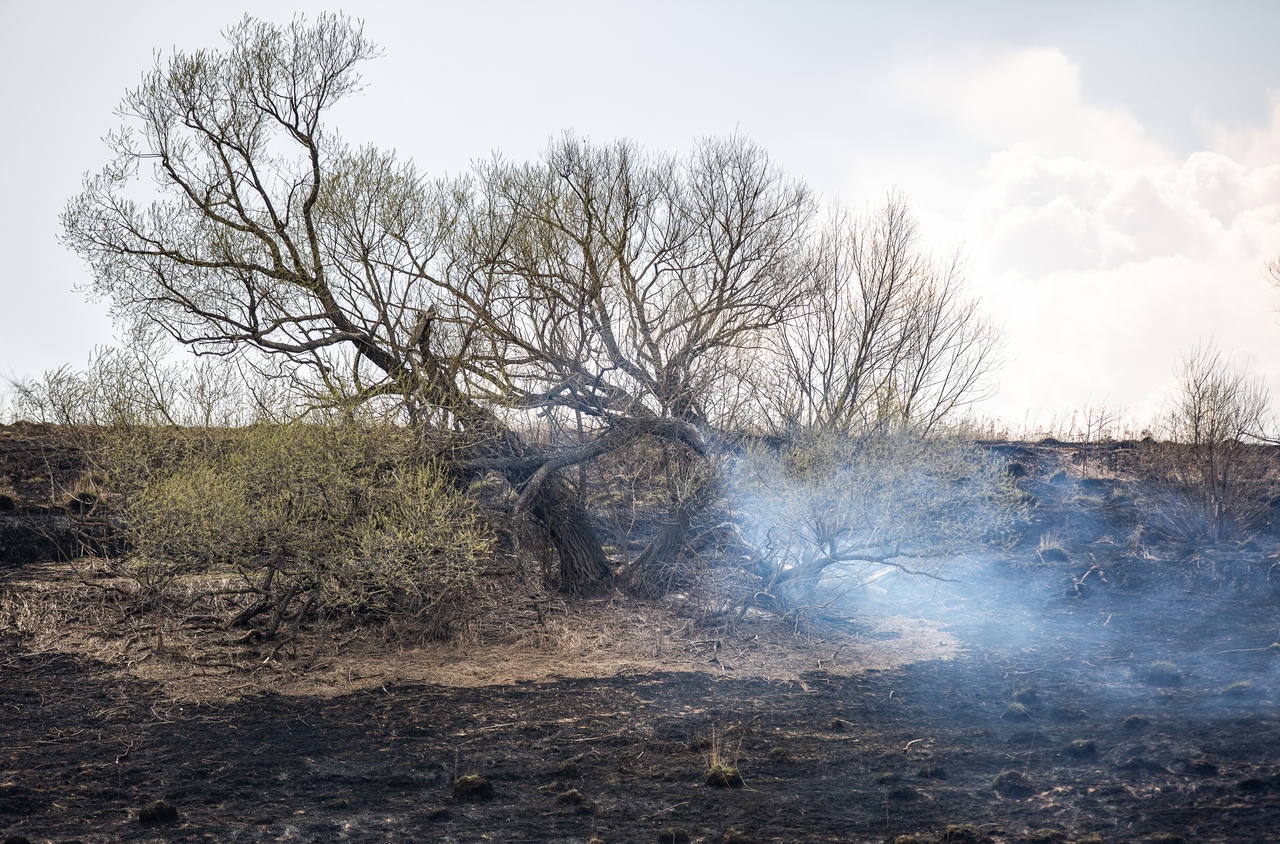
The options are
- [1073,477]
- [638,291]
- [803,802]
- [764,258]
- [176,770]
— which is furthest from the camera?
[1073,477]

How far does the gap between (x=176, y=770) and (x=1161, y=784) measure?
6644 millimetres

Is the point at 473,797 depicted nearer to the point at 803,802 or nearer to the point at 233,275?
the point at 803,802

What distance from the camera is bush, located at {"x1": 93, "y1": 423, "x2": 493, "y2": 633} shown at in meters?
9.02

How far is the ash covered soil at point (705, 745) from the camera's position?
5695 mm

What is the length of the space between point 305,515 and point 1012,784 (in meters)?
6.66

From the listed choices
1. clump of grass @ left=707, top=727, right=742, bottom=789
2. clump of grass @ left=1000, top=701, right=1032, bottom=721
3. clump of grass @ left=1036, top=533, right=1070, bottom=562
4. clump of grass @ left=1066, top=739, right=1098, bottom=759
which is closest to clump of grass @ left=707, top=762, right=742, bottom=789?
clump of grass @ left=707, top=727, right=742, bottom=789

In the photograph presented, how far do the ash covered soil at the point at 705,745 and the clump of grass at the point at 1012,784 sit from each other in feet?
0.04

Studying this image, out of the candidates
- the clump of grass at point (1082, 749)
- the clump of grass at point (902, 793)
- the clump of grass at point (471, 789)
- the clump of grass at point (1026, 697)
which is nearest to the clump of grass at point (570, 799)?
the clump of grass at point (471, 789)

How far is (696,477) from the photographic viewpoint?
12016 millimetres

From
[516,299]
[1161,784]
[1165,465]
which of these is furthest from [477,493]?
[1165,465]

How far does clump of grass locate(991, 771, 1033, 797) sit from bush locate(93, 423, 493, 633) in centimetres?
499

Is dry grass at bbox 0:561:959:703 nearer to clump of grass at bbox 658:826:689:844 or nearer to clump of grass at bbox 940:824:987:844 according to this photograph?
clump of grass at bbox 658:826:689:844

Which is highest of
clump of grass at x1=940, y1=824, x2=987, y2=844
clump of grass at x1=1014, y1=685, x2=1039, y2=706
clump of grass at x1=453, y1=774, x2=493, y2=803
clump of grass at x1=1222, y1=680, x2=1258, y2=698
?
clump of grass at x1=1222, y1=680, x2=1258, y2=698

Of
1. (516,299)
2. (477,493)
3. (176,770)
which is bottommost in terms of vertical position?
(176,770)
